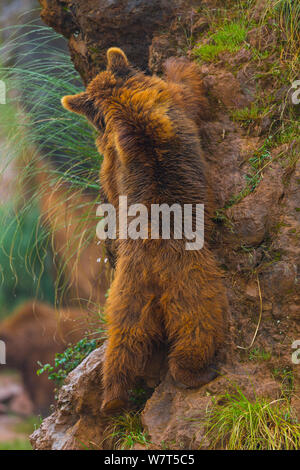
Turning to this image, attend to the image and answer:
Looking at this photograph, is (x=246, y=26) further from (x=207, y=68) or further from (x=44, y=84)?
(x=44, y=84)

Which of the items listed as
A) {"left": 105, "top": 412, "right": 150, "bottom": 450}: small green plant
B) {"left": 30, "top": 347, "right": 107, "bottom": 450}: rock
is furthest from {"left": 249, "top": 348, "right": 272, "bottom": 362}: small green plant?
{"left": 30, "top": 347, "right": 107, "bottom": 450}: rock

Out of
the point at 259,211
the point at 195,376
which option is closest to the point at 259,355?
the point at 195,376

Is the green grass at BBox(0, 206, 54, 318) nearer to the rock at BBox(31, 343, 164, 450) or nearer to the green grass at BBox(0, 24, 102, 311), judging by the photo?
the green grass at BBox(0, 24, 102, 311)

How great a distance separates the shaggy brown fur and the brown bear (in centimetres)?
179

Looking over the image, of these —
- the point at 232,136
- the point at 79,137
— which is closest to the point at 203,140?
the point at 232,136

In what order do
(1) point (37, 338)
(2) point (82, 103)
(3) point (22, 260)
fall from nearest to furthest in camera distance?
(2) point (82, 103) < (3) point (22, 260) < (1) point (37, 338)

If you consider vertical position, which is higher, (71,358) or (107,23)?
(107,23)

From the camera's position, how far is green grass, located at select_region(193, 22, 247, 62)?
8.39ft

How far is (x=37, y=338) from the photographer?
4.19 m

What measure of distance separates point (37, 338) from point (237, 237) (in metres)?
2.53

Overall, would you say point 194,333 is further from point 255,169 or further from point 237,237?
point 255,169

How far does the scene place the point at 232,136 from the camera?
8.16 feet

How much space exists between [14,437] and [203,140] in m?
2.73

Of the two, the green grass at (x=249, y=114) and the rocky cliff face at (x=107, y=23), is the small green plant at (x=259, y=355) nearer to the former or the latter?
the green grass at (x=249, y=114)
